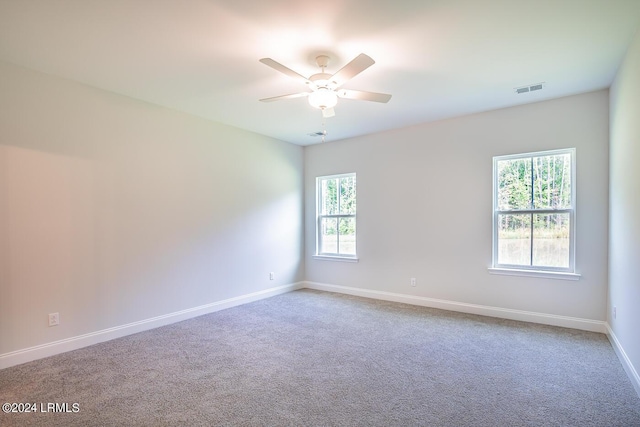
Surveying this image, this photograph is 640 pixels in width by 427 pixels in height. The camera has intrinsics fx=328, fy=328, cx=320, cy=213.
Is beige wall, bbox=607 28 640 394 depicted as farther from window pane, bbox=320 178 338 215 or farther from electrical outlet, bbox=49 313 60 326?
electrical outlet, bbox=49 313 60 326

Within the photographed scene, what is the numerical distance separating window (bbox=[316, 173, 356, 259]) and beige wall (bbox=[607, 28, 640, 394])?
3323 mm

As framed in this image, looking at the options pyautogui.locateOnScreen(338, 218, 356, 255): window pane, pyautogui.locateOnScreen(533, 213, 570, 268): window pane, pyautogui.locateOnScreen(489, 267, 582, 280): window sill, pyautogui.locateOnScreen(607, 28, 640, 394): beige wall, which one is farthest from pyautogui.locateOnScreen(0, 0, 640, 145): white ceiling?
pyautogui.locateOnScreen(338, 218, 356, 255): window pane

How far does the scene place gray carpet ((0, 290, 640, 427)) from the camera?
7.00 feet

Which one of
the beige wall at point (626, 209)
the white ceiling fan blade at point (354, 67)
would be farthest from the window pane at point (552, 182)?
the white ceiling fan blade at point (354, 67)

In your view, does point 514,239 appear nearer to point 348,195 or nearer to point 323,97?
point 348,195

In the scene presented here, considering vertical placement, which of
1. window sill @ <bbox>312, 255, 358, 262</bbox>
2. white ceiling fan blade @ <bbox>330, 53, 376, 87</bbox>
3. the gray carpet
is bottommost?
the gray carpet

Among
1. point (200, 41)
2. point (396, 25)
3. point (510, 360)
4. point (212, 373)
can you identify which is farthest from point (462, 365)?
point (200, 41)

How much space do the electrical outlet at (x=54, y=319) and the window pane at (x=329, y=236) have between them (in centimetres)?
387

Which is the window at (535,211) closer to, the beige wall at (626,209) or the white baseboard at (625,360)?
the beige wall at (626,209)

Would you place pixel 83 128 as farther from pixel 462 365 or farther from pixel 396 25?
pixel 462 365

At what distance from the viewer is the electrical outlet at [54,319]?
122 inches

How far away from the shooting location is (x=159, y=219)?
4016mm

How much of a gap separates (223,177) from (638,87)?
14.6 feet

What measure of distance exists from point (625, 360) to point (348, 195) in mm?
3951
